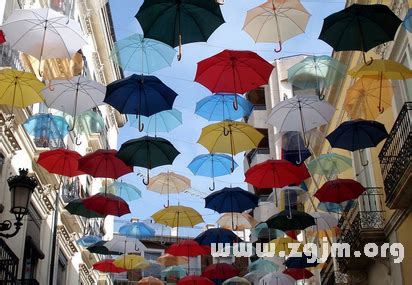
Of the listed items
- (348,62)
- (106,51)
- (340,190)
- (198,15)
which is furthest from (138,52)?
(106,51)

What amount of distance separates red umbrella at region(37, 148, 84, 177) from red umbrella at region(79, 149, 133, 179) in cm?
41

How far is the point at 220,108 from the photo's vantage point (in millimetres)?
14102

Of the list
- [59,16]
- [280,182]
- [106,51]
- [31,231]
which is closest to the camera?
[59,16]

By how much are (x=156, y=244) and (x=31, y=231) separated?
2095 centimetres

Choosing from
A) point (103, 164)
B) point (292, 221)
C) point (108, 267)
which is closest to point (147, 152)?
point (103, 164)

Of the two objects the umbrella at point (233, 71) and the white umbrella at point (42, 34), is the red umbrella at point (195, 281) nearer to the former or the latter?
the umbrella at point (233, 71)

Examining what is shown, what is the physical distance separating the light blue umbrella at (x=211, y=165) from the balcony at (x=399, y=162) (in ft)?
11.8

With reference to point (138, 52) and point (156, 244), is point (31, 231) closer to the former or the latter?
point (138, 52)

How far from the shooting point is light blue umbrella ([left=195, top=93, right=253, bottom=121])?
1405 cm

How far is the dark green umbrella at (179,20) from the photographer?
1044 centimetres

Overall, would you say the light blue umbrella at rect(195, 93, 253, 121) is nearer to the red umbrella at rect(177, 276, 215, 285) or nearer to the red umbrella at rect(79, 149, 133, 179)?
the red umbrella at rect(79, 149, 133, 179)

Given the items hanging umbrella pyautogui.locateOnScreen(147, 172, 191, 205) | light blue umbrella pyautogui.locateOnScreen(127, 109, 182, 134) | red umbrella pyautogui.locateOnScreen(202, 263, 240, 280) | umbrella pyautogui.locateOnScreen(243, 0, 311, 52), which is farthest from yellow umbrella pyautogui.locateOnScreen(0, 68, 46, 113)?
red umbrella pyautogui.locateOnScreen(202, 263, 240, 280)

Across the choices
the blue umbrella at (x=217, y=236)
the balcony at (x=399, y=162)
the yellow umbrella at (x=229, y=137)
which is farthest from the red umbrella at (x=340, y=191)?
the blue umbrella at (x=217, y=236)

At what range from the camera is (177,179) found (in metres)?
16.8
